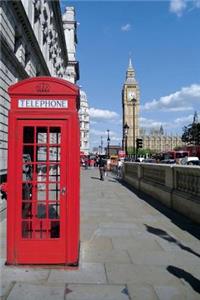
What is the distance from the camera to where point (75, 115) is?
6.47m

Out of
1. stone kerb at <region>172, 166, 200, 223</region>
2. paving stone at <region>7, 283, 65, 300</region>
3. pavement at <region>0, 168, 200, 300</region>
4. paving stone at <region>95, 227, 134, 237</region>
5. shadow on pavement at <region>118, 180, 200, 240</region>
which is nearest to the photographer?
paving stone at <region>7, 283, 65, 300</region>

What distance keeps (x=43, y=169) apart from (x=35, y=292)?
1831 millimetres

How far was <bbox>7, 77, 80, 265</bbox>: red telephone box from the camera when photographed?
6418 mm

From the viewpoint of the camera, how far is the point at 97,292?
214 inches

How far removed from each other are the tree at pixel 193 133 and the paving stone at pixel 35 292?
95640 mm

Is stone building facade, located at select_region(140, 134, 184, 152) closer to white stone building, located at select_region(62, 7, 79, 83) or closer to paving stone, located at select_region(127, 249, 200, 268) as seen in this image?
white stone building, located at select_region(62, 7, 79, 83)

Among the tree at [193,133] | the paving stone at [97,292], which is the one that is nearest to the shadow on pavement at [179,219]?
the paving stone at [97,292]

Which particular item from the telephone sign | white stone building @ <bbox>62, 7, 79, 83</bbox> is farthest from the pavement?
white stone building @ <bbox>62, 7, 79, 83</bbox>

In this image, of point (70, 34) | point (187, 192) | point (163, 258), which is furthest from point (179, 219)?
point (70, 34)

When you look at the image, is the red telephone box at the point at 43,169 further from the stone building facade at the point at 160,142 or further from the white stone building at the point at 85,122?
the stone building facade at the point at 160,142

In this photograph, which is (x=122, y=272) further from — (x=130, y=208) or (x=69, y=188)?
(x=130, y=208)

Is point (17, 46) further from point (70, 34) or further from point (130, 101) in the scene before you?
point (130, 101)

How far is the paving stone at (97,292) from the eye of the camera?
5234mm

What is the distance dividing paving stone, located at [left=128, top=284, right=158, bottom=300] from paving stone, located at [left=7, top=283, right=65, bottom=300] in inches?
30.6
